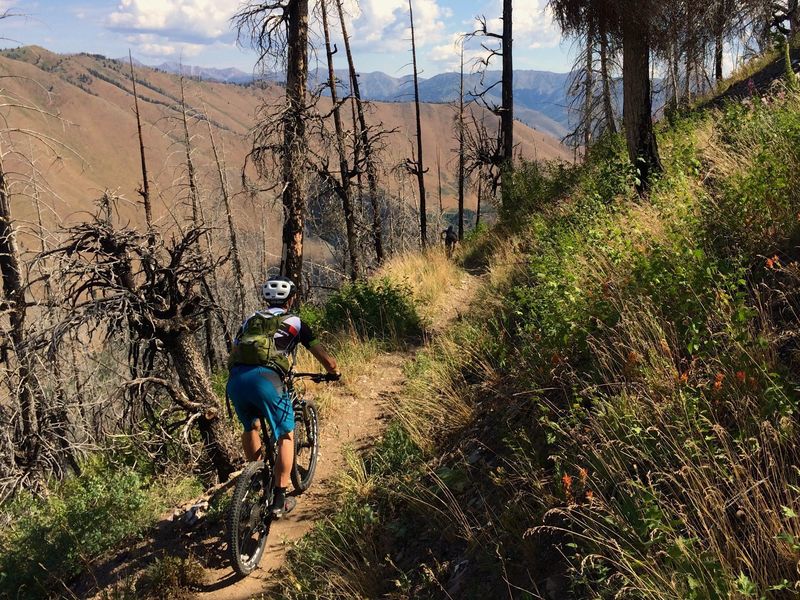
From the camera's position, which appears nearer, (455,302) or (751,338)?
(751,338)

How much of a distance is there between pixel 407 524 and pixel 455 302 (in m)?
7.45

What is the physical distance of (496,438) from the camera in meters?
4.36

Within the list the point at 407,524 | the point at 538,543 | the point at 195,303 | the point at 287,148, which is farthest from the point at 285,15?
the point at 538,543

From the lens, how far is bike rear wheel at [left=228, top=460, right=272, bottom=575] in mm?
4184

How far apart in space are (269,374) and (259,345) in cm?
27

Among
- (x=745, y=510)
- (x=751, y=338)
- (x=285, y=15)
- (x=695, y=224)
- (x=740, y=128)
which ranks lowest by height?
(x=745, y=510)

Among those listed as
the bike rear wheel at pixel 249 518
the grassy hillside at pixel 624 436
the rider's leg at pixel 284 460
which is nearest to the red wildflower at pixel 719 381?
the grassy hillside at pixel 624 436

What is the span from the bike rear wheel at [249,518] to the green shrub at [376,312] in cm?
479

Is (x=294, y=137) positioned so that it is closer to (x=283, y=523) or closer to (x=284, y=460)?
(x=284, y=460)

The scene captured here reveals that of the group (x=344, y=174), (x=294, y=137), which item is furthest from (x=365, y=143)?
Answer: (x=294, y=137)

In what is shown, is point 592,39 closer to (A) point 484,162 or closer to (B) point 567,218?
(B) point 567,218

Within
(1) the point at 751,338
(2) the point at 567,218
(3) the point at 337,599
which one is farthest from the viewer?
(2) the point at 567,218

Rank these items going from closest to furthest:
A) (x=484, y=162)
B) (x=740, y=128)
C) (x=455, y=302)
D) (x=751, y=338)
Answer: (x=751, y=338) < (x=740, y=128) < (x=455, y=302) < (x=484, y=162)

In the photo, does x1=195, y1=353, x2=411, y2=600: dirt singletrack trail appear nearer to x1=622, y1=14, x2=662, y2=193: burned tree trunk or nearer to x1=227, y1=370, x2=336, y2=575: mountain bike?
x1=227, y1=370, x2=336, y2=575: mountain bike
